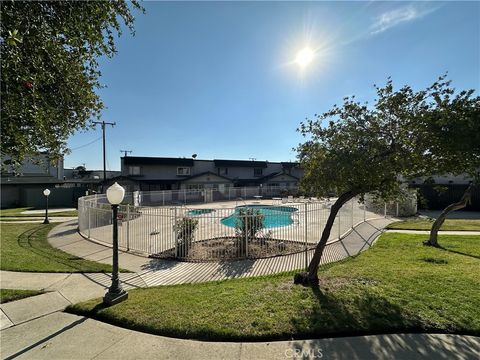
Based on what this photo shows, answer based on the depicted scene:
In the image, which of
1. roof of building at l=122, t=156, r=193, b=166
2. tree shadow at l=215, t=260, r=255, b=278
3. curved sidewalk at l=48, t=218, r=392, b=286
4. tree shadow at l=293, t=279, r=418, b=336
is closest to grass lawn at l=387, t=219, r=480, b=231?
curved sidewalk at l=48, t=218, r=392, b=286

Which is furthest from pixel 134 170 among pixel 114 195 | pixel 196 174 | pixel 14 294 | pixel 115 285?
pixel 115 285

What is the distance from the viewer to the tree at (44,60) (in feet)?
13.1

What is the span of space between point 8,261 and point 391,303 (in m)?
11.4

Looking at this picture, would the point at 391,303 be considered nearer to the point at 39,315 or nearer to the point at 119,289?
the point at 119,289

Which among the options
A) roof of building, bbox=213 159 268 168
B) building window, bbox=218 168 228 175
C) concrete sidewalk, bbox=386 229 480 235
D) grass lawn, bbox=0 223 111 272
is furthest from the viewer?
building window, bbox=218 168 228 175

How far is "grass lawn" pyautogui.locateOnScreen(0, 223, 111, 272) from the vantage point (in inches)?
309

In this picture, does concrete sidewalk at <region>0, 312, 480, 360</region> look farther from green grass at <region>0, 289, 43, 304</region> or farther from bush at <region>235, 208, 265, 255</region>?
bush at <region>235, 208, 265, 255</region>

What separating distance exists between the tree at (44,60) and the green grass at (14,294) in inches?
129

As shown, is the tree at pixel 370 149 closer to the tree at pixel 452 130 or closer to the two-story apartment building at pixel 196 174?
the tree at pixel 452 130

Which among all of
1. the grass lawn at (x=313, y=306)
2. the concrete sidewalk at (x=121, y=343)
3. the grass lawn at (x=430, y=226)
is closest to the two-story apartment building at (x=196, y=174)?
the grass lawn at (x=430, y=226)

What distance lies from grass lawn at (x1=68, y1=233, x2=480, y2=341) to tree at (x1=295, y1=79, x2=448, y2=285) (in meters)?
1.08

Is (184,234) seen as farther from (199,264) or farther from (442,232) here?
(442,232)

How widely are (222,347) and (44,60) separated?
19.4ft

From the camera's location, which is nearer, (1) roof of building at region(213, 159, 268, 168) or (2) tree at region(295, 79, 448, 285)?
(2) tree at region(295, 79, 448, 285)
